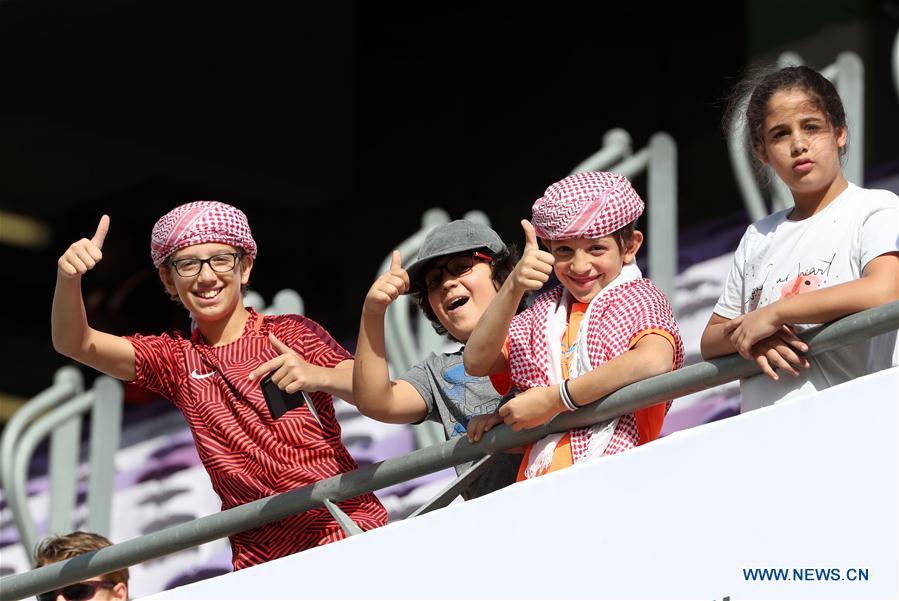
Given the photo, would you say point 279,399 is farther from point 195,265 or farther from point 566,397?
point 566,397

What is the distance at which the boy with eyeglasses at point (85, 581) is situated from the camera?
14.8ft

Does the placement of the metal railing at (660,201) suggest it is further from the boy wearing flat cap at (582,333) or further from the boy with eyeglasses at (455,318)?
the boy wearing flat cap at (582,333)

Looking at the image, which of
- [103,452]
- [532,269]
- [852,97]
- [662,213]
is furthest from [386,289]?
[103,452]

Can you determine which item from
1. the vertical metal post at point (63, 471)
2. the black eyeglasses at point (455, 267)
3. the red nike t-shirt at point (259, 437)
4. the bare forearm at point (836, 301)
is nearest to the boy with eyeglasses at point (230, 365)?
the red nike t-shirt at point (259, 437)

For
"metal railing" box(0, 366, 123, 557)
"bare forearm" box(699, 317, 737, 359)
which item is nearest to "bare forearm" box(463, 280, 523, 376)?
"bare forearm" box(699, 317, 737, 359)

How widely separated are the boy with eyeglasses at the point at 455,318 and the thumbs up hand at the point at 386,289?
276 mm

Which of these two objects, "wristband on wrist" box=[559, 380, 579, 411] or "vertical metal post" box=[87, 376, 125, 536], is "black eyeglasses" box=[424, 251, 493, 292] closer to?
"wristband on wrist" box=[559, 380, 579, 411]

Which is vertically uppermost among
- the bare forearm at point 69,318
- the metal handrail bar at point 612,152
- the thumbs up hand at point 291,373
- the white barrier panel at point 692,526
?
the metal handrail bar at point 612,152

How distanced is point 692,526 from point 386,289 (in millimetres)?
808

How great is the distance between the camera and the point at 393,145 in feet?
41.1

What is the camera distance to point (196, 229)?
424 centimetres

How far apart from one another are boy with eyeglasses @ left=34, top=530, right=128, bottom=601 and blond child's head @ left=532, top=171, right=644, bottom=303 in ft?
4.89

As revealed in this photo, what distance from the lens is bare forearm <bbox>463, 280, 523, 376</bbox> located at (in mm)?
3555

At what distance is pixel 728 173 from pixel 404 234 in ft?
10.3
